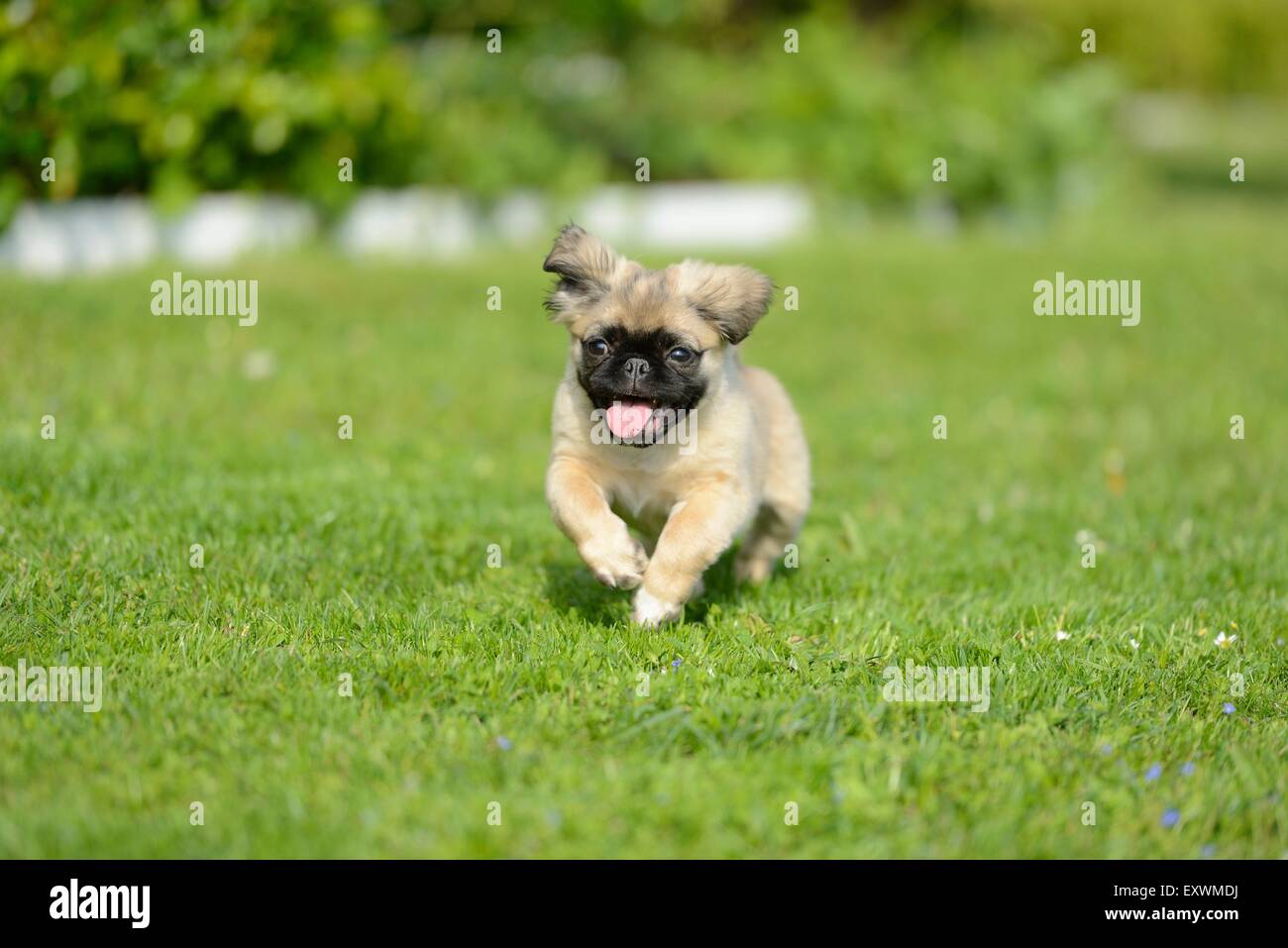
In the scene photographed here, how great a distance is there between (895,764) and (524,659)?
3.80ft

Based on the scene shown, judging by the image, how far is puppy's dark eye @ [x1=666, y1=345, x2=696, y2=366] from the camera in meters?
4.29

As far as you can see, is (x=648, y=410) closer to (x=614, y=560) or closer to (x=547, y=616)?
(x=614, y=560)

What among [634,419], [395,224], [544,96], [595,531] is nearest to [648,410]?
[634,419]

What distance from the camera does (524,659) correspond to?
399 centimetres

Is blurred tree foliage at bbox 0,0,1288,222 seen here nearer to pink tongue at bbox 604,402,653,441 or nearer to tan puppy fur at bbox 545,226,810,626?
tan puppy fur at bbox 545,226,810,626

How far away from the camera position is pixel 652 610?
4.27 m

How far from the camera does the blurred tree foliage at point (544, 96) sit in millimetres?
9195

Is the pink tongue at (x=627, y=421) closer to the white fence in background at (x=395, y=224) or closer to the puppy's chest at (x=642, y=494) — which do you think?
the puppy's chest at (x=642, y=494)

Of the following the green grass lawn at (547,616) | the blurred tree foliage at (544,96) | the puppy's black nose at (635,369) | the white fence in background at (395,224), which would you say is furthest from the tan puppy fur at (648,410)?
the white fence in background at (395,224)

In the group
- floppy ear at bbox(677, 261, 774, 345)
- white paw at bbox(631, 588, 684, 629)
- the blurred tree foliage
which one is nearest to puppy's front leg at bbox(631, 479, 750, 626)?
white paw at bbox(631, 588, 684, 629)

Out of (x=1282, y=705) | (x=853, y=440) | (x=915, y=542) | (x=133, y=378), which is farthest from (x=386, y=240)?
(x=1282, y=705)

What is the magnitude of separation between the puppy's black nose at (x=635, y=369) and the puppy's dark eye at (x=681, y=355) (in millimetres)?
139

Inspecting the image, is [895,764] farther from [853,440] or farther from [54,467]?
[853,440]

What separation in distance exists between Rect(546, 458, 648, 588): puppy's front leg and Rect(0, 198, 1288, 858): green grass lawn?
0.21 meters
